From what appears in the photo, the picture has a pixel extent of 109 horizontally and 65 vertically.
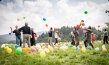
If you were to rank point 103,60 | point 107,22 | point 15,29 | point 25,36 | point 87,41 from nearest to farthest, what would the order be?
1. point 103,60
2. point 25,36
3. point 87,41
4. point 15,29
5. point 107,22

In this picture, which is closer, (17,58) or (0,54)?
(17,58)

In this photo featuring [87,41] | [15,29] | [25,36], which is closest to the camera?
[25,36]

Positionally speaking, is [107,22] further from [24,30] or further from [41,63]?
[41,63]

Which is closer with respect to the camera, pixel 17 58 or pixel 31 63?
pixel 31 63

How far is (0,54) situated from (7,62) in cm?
170

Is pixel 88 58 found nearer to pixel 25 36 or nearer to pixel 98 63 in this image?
pixel 98 63

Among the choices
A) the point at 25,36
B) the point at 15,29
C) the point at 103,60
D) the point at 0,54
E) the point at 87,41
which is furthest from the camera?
the point at 15,29

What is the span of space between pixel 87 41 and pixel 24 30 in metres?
5.28

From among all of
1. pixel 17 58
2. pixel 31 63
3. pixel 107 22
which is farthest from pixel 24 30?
pixel 107 22

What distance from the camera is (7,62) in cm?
741

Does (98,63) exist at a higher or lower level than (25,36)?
lower

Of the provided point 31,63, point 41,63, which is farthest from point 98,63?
point 31,63

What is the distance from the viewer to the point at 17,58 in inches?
313

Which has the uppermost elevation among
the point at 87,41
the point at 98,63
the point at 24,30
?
the point at 24,30
